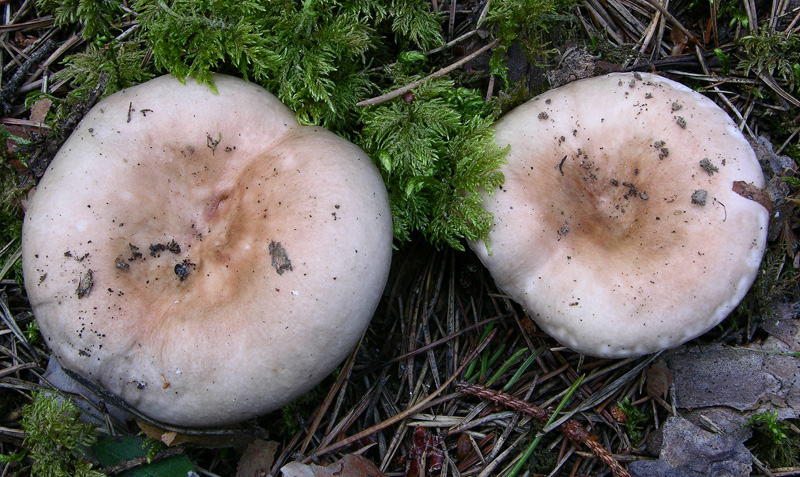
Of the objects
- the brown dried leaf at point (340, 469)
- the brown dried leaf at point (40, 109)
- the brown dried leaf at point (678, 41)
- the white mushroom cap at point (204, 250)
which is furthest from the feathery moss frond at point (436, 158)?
the brown dried leaf at point (40, 109)

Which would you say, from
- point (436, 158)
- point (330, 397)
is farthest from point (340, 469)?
point (436, 158)

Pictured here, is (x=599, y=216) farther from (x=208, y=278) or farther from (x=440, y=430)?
(x=208, y=278)

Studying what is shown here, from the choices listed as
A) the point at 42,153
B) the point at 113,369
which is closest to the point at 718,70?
the point at 113,369

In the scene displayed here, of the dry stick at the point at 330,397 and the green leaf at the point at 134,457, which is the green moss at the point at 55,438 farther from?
the dry stick at the point at 330,397

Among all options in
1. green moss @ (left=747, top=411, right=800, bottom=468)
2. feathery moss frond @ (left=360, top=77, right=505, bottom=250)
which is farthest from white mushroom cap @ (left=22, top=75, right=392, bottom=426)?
green moss @ (left=747, top=411, right=800, bottom=468)

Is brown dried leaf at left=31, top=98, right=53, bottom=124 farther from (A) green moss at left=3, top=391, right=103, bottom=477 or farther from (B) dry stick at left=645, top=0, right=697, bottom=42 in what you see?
(B) dry stick at left=645, top=0, right=697, bottom=42

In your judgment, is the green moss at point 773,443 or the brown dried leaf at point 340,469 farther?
the green moss at point 773,443
